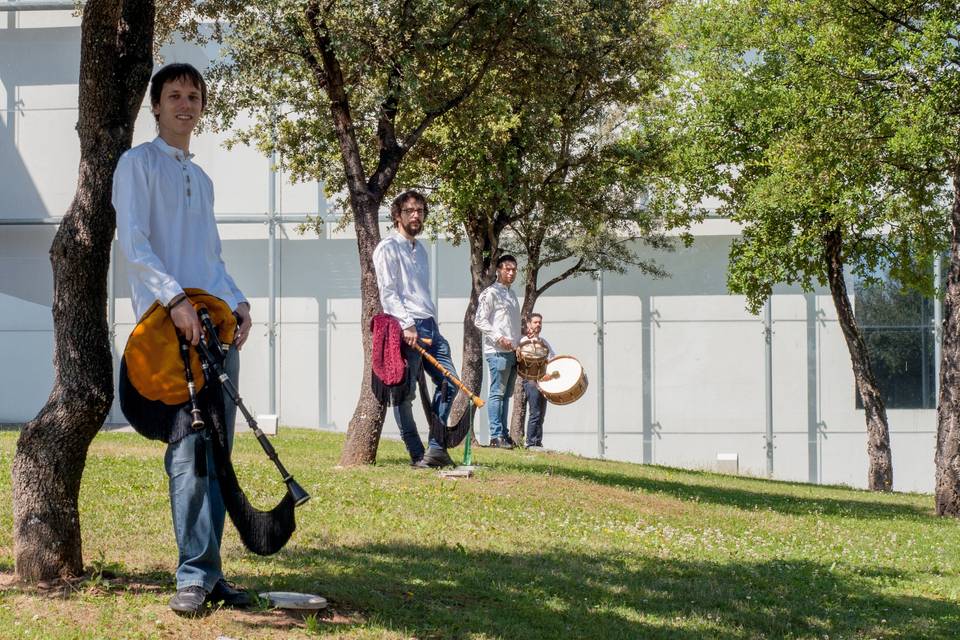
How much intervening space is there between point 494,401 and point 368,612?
37.6 ft

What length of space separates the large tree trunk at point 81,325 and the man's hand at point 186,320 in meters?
0.87

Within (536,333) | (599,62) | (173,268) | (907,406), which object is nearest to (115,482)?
(173,268)

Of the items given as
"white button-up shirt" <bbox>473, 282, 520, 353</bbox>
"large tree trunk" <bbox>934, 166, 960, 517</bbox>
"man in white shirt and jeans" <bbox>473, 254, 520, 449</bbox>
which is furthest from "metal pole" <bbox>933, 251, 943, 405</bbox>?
"white button-up shirt" <bbox>473, 282, 520, 353</bbox>

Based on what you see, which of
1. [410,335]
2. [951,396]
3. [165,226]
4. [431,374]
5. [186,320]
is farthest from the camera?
[951,396]

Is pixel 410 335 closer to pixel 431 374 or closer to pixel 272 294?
pixel 431 374

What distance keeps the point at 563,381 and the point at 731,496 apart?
2495 millimetres

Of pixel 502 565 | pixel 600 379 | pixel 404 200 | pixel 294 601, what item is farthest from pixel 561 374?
pixel 600 379

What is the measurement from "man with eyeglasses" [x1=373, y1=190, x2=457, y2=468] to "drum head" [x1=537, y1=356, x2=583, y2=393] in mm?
4237

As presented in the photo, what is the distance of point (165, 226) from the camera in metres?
5.54

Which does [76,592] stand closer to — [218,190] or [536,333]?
[536,333]

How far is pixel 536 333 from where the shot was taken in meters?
18.7

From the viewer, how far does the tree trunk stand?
1222cm

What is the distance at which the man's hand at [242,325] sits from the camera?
5.64 metres

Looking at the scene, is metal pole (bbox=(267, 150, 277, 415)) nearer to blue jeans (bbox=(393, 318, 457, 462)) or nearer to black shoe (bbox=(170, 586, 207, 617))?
blue jeans (bbox=(393, 318, 457, 462))
